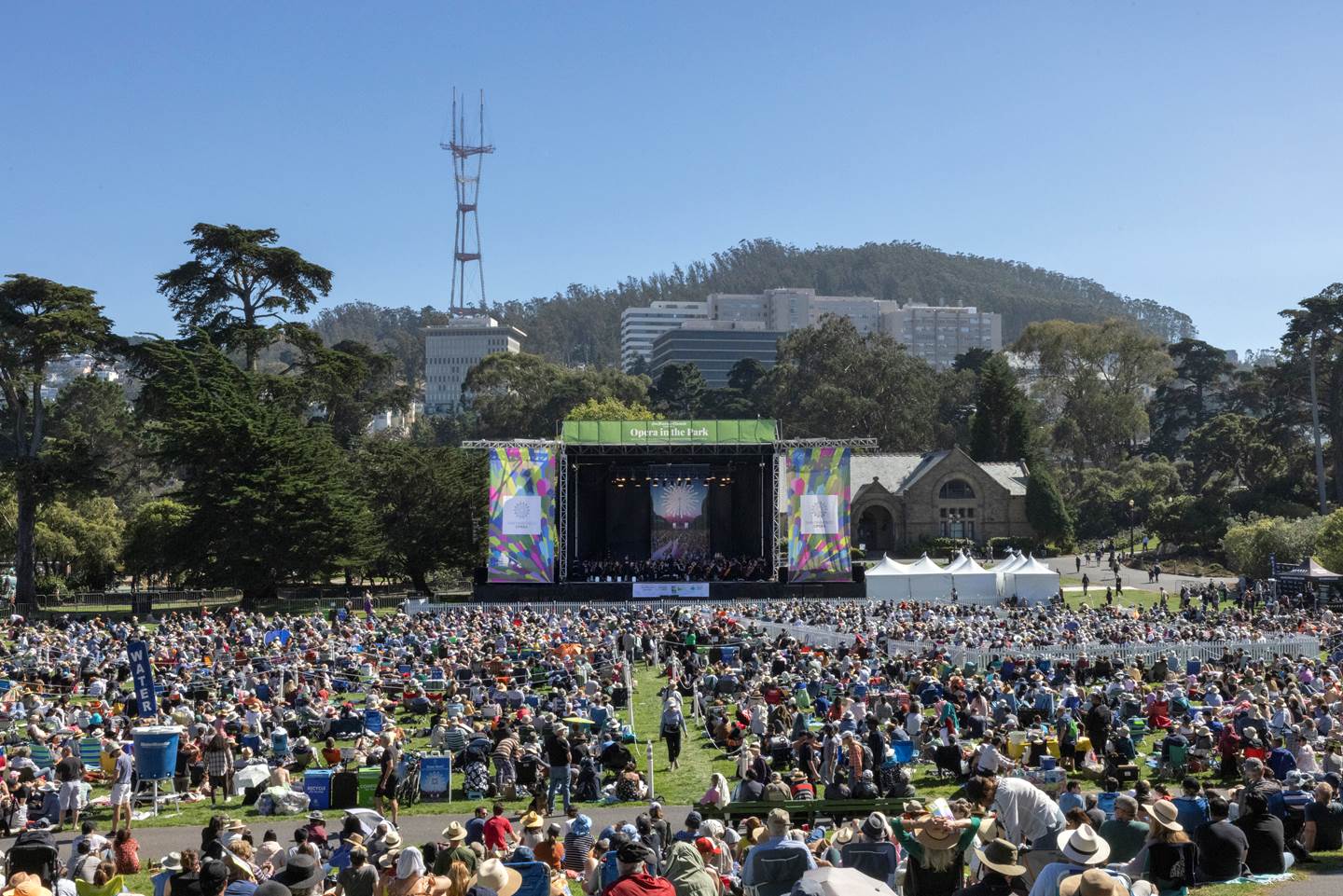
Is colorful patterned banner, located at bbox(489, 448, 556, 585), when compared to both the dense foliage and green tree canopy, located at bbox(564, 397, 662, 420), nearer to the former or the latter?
the dense foliage

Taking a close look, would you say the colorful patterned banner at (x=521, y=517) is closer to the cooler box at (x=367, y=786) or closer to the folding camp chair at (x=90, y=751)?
the folding camp chair at (x=90, y=751)

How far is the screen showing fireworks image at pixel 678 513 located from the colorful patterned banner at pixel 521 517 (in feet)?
16.2

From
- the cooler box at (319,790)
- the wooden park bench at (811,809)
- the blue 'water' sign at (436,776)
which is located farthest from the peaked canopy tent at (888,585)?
the wooden park bench at (811,809)

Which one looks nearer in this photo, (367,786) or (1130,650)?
(367,786)

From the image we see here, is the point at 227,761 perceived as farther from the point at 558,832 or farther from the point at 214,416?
the point at 214,416

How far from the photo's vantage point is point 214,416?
46.2 m

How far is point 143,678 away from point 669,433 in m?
27.9

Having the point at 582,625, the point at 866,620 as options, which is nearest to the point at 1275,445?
the point at 866,620

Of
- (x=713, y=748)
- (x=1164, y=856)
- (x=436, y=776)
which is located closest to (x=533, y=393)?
(x=713, y=748)

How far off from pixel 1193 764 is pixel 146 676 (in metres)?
13.2

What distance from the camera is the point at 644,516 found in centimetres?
4888

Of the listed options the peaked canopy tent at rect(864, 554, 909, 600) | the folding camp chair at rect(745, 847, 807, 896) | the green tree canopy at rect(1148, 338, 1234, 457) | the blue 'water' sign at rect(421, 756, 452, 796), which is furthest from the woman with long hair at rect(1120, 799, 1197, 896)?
the green tree canopy at rect(1148, 338, 1234, 457)

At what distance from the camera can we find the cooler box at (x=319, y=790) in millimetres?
15250

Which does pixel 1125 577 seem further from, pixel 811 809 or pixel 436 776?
pixel 811 809
